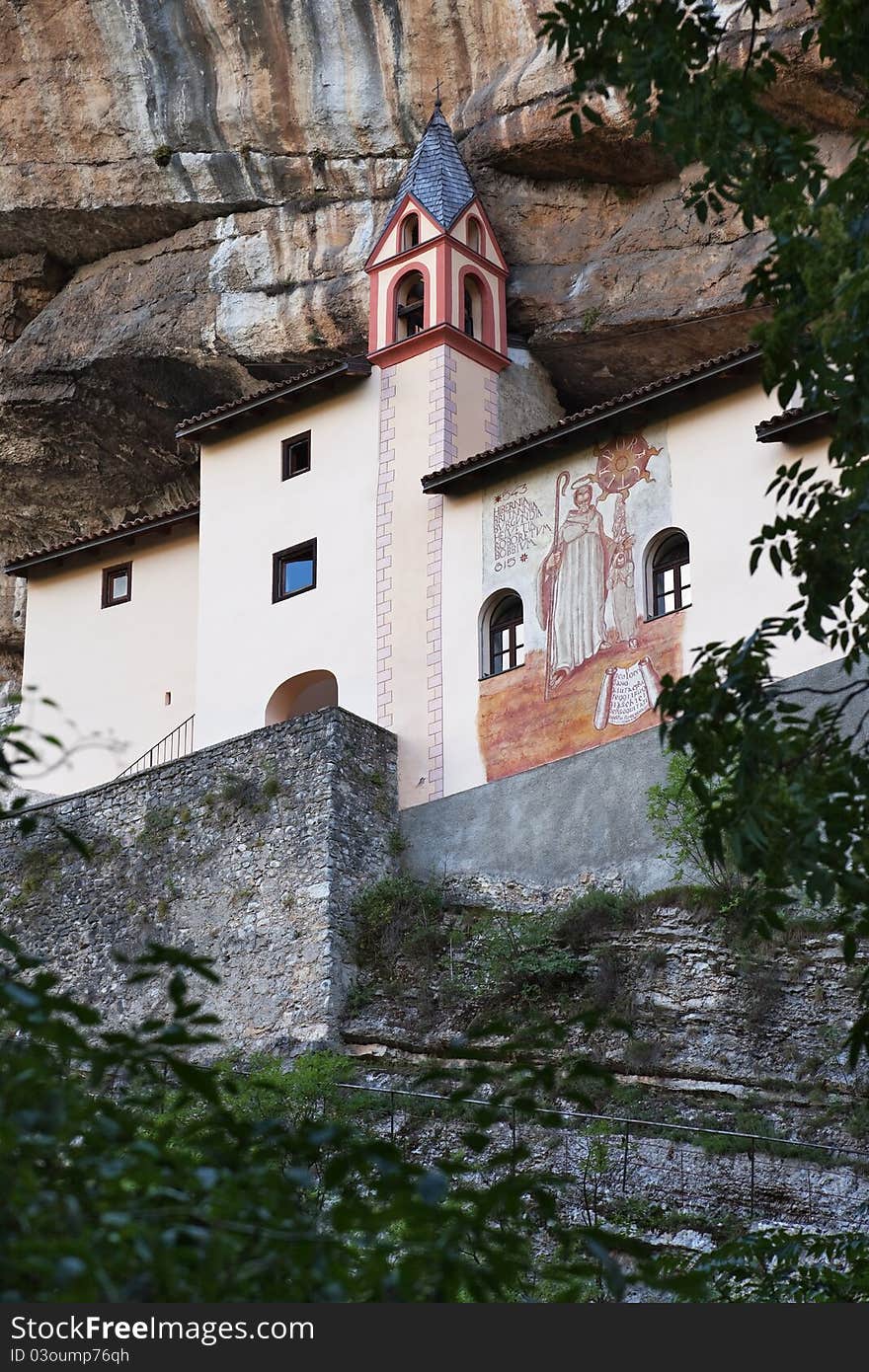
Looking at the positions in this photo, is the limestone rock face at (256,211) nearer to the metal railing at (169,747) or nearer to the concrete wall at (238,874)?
the metal railing at (169,747)

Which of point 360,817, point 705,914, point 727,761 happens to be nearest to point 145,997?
point 360,817

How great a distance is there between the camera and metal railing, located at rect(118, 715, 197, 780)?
27.4m

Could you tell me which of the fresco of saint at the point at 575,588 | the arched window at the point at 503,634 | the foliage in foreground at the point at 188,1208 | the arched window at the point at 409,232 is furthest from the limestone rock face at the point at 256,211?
the foliage in foreground at the point at 188,1208

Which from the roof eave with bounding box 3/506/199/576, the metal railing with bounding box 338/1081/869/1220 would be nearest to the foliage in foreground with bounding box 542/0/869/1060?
the metal railing with bounding box 338/1081/869/1220

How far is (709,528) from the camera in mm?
22188

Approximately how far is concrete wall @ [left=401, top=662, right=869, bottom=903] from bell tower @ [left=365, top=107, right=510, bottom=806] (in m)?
0.91

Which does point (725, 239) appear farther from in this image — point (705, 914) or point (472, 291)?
point (705, 914)

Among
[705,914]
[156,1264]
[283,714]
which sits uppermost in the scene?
[283,714]

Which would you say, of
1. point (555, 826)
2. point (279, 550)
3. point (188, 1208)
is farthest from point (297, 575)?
point (188, 1208)

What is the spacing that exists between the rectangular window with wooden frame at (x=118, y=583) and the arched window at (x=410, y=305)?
5837 millimetres

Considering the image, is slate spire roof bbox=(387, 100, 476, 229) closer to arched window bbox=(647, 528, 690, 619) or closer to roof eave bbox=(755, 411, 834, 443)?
arched window bbox=(647, 528, 690, 619)

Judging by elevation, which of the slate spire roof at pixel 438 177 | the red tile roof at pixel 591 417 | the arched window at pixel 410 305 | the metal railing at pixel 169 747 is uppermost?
the slate spire roof at pixel 438 177

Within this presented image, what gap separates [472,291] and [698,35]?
18.2 m

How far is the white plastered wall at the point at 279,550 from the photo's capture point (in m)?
25.6
